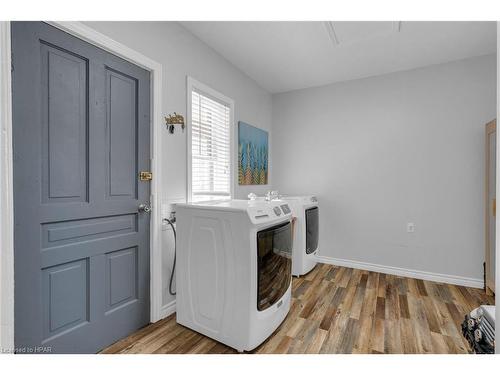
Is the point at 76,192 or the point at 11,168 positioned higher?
the point at 11,168

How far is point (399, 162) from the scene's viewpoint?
3.01m

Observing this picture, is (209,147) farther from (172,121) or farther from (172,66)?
(172,66)

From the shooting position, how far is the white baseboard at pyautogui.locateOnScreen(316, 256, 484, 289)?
2.69 metres

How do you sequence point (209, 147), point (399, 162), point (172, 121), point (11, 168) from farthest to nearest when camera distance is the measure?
point (399, 162) → point (209, 147) → point (172, 121) → point (11, 168)

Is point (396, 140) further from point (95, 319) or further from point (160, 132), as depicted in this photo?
point (95, 319)

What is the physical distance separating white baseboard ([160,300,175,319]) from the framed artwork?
153 centimetres

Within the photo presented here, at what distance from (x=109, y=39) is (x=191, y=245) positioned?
1517mm

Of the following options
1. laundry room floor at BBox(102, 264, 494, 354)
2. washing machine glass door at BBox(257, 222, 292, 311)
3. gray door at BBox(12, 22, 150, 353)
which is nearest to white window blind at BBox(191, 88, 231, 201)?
gray door at BBox(12, 22, 150, 353)

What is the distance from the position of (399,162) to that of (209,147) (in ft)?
7.74

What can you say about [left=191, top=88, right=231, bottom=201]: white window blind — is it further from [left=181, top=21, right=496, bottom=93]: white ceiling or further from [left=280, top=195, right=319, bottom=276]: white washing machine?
[left=280, top=195, right=319, bottom=276]: white washing machine

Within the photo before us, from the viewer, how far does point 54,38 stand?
53.4 inches

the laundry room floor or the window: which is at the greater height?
the window

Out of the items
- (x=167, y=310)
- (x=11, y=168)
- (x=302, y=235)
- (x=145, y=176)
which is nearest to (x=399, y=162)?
(x=302, y=235)
